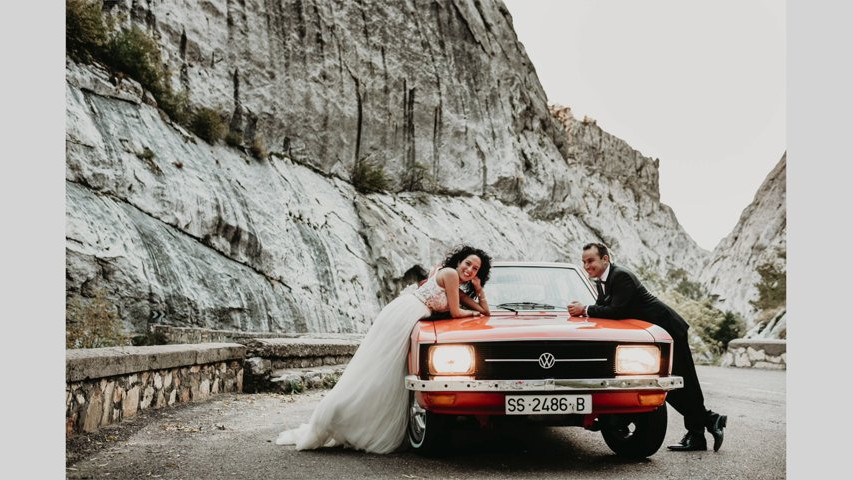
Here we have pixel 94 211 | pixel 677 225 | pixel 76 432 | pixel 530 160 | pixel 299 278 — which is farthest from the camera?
pixel 677 225

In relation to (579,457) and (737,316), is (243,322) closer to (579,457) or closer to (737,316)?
(579,457)

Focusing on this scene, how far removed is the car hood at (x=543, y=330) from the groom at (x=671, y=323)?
9.3 inches

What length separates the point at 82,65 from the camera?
16.9 m

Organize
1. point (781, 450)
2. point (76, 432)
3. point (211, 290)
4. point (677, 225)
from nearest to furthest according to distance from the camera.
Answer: point (76, 432) < point (781, 450) < point (211, 290) < point (677, 225)

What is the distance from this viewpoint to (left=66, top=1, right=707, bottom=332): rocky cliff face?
15320mm

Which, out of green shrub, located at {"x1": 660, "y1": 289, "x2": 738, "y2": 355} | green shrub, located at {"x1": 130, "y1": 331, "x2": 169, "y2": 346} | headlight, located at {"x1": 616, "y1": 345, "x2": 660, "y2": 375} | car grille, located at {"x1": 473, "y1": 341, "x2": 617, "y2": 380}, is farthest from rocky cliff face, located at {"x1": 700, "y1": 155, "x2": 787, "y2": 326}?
car grille, located at {"x1": 473, "y1": 341, "x2": 617, "y2": 380}

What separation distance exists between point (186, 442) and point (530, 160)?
4105 centimetres

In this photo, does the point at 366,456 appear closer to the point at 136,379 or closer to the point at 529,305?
the point at 529,305

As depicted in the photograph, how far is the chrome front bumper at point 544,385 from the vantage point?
4.35m

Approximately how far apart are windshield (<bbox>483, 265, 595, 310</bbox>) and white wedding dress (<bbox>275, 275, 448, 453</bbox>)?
0.90m

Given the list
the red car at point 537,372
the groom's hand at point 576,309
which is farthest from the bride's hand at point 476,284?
the red car at point 537,372

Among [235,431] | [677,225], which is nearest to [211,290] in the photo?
[235,431]

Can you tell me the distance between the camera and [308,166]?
95.6ft

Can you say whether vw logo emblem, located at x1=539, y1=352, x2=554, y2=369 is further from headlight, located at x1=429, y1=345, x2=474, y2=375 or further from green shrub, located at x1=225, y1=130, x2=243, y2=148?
green shrub, located at x1=225, y1=130, x2=243, y2=148
